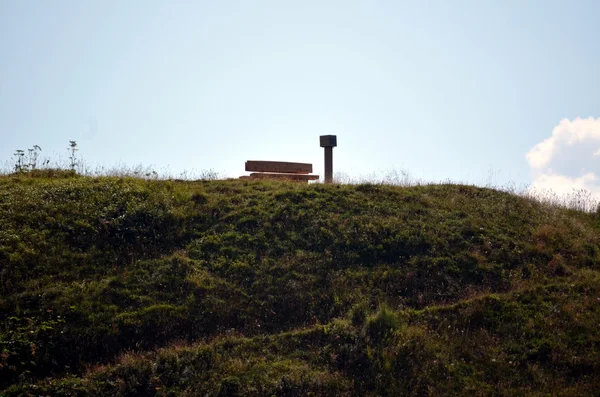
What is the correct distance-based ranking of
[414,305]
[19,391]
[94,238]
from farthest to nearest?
1. [94,238]
2. [414,305]
3. [19,391]

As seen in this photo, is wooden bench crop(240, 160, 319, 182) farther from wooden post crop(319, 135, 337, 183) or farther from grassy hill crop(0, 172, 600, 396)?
grassy hill crop(0, 172, 600, 396)

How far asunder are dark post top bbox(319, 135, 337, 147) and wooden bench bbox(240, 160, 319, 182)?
0.92 m

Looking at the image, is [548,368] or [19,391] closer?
[19,391]

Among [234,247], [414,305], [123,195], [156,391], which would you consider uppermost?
[123,195]

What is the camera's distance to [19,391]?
948 cm

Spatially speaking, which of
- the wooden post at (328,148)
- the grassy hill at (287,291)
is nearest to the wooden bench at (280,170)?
the wooden post at (328,148)

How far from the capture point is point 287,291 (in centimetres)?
1278

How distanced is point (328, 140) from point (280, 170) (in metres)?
1.95

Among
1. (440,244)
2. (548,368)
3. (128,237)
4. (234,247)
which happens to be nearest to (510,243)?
(440,244)

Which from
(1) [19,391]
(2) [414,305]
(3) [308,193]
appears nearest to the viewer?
(1) [19,391]

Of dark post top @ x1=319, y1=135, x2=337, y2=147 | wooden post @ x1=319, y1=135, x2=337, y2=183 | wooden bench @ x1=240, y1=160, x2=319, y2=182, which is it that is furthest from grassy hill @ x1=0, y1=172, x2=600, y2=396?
dark post top @ x1=319, y1=135, x2=337, y2=147

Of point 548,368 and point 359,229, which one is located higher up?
point 359,229

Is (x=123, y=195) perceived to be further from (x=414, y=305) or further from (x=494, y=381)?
(x=494, y=381)

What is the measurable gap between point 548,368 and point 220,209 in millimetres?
9090
